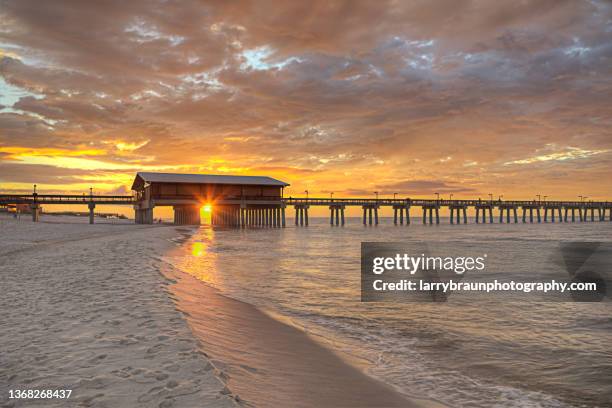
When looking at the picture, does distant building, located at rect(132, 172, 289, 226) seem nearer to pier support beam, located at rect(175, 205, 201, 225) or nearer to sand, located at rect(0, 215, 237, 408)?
pier support beam, located at rect(175, 205, 201, 225)

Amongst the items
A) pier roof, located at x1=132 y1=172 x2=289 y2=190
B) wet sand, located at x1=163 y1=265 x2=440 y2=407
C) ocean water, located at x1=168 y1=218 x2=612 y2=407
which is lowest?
ocean water, located at x1=168 y1=218 x2=612 y2=407

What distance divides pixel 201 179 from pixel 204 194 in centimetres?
228

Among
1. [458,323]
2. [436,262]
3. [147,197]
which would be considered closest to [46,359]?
[458,323]

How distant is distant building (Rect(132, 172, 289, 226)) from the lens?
54.5 m

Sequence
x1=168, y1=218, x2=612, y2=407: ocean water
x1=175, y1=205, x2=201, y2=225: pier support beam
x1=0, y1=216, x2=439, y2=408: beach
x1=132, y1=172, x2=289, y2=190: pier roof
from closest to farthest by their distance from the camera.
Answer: x1=0, y1=216, x2=439, y2=408: beach → x1=168, y1=218, x2=612, y2=407: ocean water → x1=132, y1=172, x2=289, y2=190: pier roof → x1=175, y1=205, x2=201, y2=225: pier support beam

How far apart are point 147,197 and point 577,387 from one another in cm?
5632

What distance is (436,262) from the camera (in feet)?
76.5

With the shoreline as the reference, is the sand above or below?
above

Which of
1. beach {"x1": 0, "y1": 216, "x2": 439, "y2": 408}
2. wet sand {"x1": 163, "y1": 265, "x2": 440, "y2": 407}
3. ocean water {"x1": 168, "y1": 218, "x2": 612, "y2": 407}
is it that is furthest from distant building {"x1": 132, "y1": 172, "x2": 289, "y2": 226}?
wet sand {"x1": 163, "y1": 265, "x2": 440, "y2": 407}

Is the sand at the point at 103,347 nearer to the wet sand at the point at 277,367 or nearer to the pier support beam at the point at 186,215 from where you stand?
the wet sand at the point at 277,367

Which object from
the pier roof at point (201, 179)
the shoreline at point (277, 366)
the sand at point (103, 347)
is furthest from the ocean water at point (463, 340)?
the pier roof at point (201, 179)

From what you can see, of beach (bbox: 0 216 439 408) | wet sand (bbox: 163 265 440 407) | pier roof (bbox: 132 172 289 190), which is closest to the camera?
beach (bbox: 0 216 439 408)

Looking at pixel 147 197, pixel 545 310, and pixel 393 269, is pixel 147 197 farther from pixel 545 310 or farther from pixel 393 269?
pixel 545 310

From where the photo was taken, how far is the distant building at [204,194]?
54469mm
